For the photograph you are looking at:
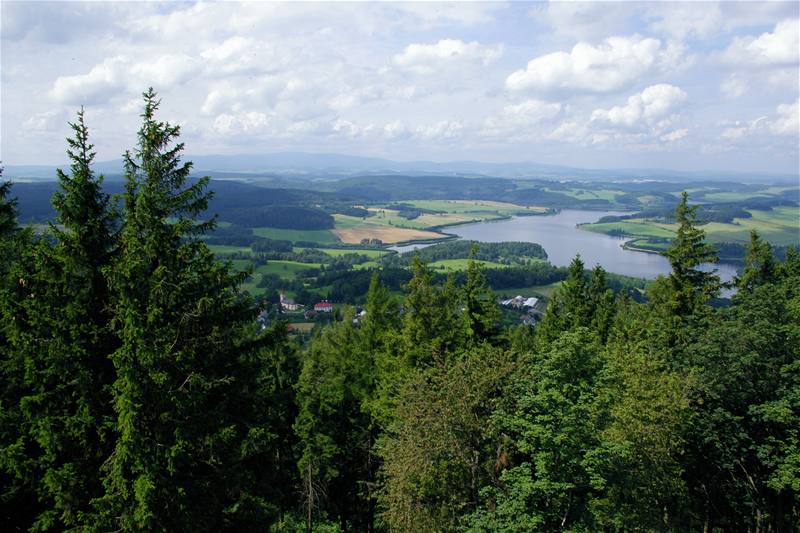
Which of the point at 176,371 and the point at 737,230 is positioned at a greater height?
the point at 176,371

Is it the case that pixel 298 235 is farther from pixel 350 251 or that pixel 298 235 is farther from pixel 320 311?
pixel 320 311

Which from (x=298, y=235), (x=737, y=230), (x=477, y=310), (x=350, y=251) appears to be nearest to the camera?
(x=477, y=310)

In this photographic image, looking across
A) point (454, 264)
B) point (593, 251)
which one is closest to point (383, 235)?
point (454, 264)

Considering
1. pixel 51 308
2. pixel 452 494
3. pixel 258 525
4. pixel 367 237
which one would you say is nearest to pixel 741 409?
pixel 452 494

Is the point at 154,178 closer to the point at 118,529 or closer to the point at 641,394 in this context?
the point at 118,529

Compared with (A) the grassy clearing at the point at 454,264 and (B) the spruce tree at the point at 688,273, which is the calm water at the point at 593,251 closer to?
(A) the grassy clearing at the point at 454,264

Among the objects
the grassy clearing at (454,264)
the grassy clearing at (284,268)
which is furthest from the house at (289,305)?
the grassy clearing at (454,264)

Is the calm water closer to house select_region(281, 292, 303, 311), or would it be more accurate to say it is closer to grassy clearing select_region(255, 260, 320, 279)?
grassy clearing select_region(255, 260, 320, 279)
